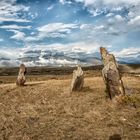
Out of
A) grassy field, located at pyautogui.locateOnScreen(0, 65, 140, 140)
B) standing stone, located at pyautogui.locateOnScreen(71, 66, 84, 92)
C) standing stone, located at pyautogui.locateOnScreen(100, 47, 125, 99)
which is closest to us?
grassy field, located at pyautogui.locateOnScreen(0, 65, 140, 140)

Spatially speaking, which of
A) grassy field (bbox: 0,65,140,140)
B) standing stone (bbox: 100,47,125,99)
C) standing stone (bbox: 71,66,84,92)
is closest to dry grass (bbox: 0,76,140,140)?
grassy field (bbox: 0,65,140,140)

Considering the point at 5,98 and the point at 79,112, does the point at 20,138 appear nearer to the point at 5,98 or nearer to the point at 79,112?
the point at 79,112

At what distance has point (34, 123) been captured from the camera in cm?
2186

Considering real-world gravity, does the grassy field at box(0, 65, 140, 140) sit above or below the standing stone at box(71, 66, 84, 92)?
below

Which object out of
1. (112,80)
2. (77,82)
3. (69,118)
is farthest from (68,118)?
(77,82)

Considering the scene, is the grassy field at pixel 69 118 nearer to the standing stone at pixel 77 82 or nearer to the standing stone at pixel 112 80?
the standing stone at pixel 112 80

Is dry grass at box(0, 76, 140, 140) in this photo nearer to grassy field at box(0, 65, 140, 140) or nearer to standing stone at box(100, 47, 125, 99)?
grassy field at box(0, 65, 140, 140)

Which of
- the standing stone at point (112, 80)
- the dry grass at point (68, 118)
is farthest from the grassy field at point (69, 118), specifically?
the standing stone at point (112, 80)

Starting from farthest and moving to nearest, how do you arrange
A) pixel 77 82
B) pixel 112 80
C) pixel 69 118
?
pixel 77 82
pixel 112 80
pixel 69 118

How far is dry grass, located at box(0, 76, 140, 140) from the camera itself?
19.1m

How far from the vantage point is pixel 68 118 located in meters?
22.8

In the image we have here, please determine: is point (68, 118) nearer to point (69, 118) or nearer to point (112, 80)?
point (69, 118)

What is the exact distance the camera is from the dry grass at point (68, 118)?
19.1m

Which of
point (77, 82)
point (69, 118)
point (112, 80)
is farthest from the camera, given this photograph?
point (77, 82)
